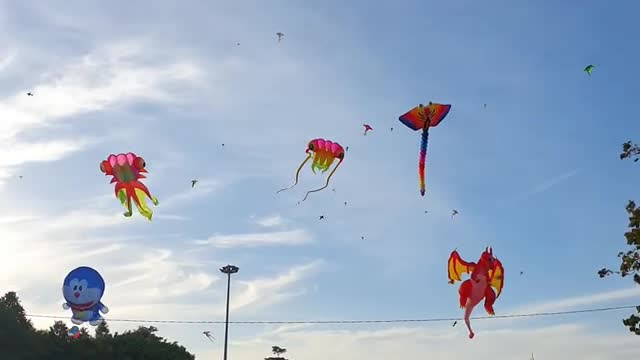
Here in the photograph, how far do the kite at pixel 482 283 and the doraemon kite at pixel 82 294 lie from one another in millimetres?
15239

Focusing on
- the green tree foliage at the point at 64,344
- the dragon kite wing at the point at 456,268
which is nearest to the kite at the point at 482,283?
the dragon kite wing at the point at 456,268

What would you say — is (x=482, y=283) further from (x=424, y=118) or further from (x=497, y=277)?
(x=424, y=118)

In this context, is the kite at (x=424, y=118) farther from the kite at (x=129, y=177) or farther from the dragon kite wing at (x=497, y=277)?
the kite at (x=129, y=177)

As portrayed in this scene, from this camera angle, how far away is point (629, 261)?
29.1 metres

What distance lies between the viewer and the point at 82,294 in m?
32.2

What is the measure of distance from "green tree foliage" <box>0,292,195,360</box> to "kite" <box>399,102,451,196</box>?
1245 inches

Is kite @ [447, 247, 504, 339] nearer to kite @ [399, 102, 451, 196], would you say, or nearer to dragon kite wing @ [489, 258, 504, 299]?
dragon kite wing @ [489, 258, 504, 299]

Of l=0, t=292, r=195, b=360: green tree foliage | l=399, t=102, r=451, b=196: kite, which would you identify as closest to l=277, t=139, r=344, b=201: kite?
l=399, t=102, r=451, b=196: kite

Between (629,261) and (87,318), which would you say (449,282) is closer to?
(629,261)

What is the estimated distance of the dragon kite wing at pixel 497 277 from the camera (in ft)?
93.8

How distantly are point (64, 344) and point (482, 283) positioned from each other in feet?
125

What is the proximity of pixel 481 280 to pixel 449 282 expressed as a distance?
4.13ft

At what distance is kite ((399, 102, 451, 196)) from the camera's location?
2512 cm

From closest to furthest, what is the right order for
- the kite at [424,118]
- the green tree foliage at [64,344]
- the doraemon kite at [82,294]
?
the kite at [424,118], the doraemon kite at [82,294], the green tree foliage at [64,344]
